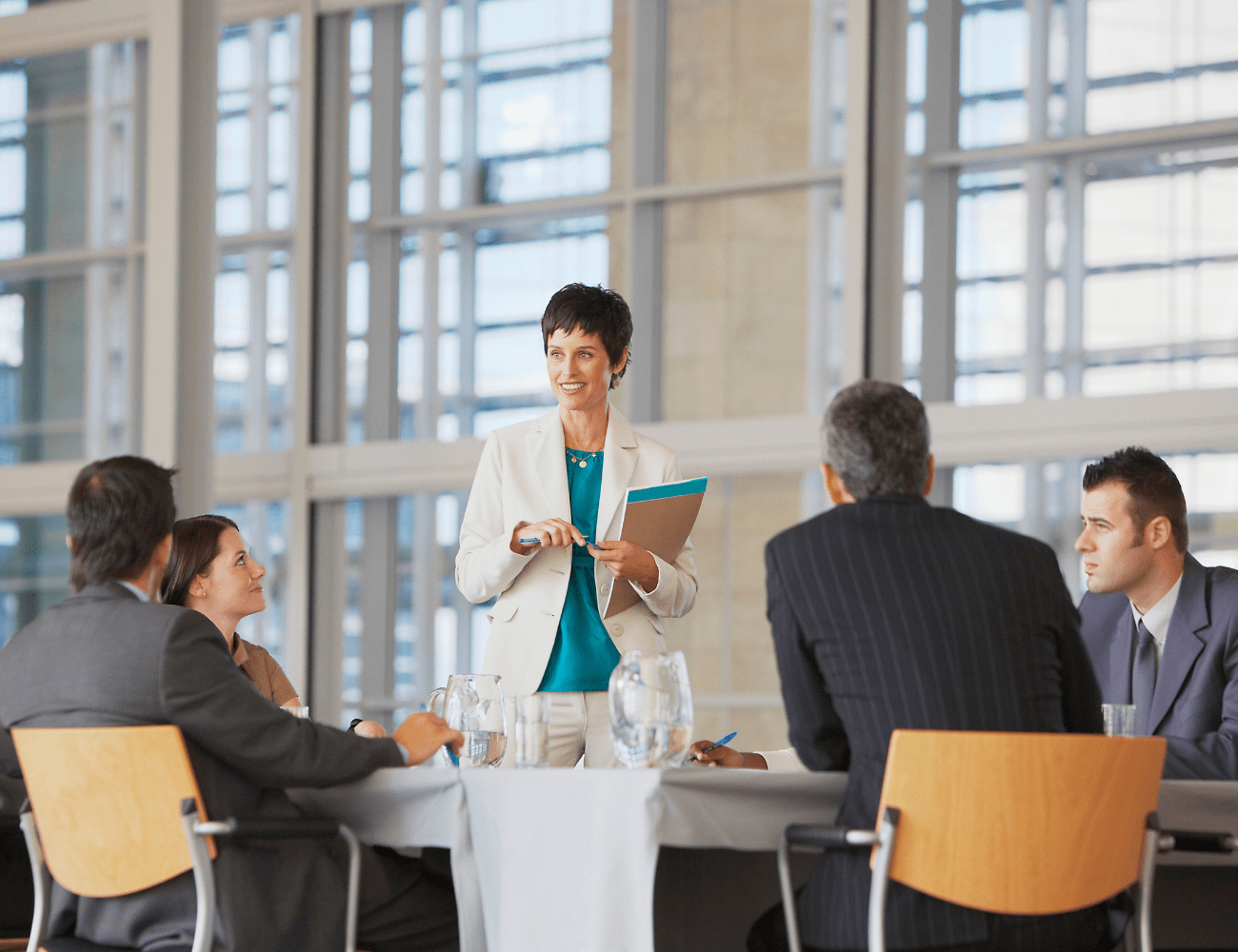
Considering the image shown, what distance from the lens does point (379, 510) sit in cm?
670

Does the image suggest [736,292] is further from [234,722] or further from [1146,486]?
[234,722]

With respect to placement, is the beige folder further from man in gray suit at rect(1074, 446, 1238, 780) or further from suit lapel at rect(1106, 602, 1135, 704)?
suit lapel at rect(1106, 602, 1135, 704)

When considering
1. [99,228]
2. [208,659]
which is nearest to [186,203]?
[99,228]

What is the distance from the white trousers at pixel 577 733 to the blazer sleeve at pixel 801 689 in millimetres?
544

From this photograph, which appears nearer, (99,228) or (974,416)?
(974,416)

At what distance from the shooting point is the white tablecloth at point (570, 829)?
1.91 meters

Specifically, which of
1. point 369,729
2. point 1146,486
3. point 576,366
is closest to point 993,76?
point 1146,486

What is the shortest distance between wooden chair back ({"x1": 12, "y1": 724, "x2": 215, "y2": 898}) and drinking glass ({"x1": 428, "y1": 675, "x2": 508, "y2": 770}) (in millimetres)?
442

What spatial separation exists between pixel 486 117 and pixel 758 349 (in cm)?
Answer: 178

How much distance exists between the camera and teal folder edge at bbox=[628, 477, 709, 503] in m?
2.67

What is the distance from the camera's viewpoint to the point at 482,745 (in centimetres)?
235

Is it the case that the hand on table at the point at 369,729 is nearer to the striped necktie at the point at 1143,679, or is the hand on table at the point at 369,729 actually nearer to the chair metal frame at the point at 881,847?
the chair metal frame at the point at 881,847

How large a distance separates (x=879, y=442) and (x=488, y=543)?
1.14m

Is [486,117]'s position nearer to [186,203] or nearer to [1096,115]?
[186,203]
